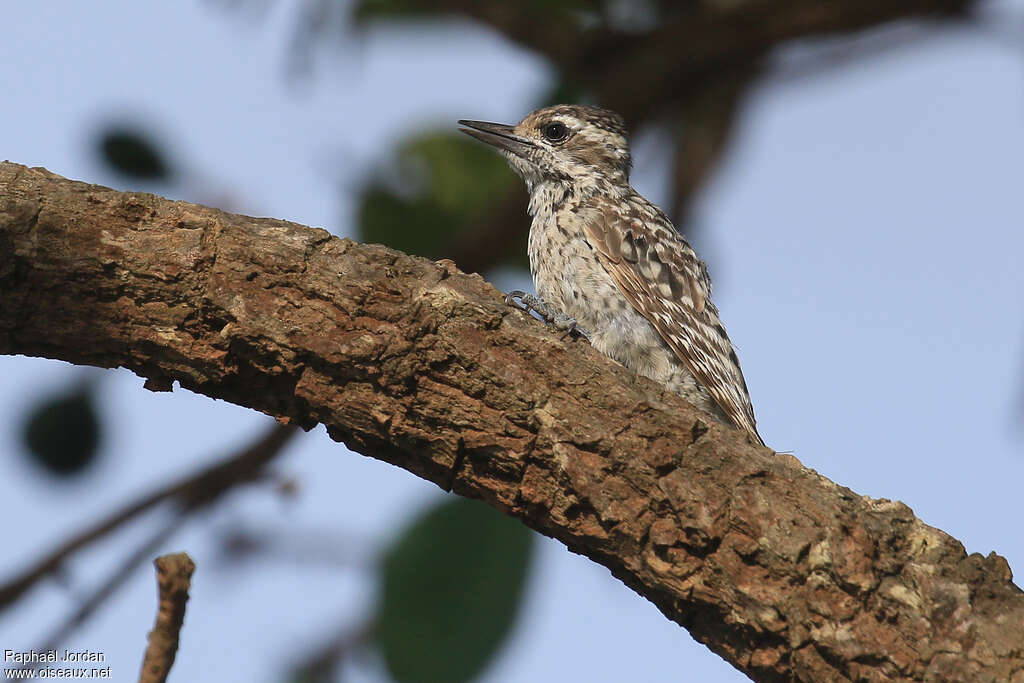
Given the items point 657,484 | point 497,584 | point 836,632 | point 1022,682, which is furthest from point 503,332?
point 497,584

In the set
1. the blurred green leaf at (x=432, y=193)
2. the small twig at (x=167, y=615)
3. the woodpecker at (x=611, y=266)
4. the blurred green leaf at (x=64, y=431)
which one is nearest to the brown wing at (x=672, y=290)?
the woodpecker at (x=611, y=266)

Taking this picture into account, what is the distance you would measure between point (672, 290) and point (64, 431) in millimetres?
2433

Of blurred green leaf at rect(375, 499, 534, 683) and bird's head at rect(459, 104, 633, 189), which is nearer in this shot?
blurred green leaf at rect(375, 499, 534, 683)

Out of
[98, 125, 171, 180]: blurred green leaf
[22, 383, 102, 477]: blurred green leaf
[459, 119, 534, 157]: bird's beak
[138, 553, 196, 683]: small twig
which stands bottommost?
[138, 553, 196, 683]: small twig

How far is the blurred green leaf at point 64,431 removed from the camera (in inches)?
191

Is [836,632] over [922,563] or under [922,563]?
under

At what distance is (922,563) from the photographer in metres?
3.00

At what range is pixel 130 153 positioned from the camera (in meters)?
4.84

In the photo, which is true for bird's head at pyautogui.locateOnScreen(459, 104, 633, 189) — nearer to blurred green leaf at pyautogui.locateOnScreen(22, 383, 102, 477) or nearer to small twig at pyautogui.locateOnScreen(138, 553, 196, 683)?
blurred green leaf at pyautogui.locateOnScreen(22, 383, 102, 477)

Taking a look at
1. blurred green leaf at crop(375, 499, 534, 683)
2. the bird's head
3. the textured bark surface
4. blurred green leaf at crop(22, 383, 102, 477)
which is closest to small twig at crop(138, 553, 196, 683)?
the textured bark surface

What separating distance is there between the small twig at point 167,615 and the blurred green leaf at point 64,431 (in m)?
3.02

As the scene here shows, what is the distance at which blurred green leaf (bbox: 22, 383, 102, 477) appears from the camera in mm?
4859

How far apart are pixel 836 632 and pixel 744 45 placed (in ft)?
12.1

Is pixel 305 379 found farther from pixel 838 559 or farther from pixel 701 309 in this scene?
pixel 701 309
